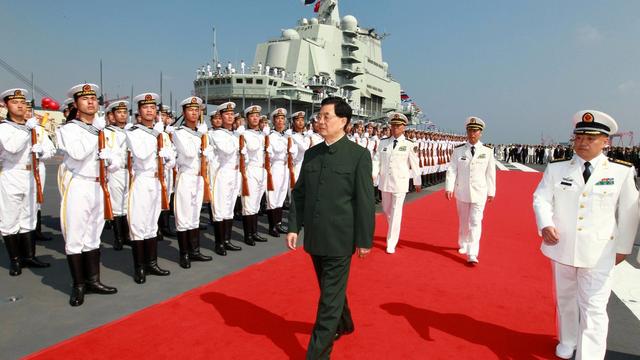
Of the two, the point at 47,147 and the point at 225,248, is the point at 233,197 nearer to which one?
the point at 225,248

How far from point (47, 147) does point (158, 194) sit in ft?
7.42

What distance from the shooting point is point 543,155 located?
34281 mm

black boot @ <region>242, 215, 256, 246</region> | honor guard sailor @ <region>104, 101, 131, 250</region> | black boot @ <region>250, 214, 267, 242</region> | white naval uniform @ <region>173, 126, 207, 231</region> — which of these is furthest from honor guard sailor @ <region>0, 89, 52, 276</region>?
black boot @ <region>250, 214, 267, 242</region>

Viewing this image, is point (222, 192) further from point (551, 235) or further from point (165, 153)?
point (551, 235)

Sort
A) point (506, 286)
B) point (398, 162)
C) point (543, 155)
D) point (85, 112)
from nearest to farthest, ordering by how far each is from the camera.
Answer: point (85, 112) < point (506, 286) < point (398, 162) < point (543, 155)

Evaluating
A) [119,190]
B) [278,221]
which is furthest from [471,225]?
[119,190]

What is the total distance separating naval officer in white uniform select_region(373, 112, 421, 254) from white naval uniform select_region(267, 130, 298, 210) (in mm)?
1694

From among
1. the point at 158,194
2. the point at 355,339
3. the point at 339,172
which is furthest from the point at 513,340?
the point at 158,194

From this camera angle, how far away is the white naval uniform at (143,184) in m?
4.56

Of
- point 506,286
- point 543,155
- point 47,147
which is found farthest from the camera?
point 543,155

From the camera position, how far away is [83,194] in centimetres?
395

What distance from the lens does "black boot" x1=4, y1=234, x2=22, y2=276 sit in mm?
4734

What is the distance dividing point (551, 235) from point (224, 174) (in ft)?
14.0

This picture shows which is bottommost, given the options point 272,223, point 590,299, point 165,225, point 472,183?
point 165,225
